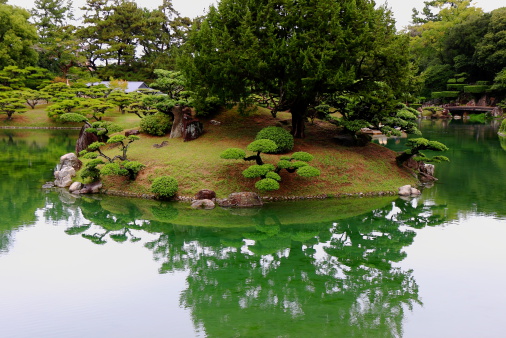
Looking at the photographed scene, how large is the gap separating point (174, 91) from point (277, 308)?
18.7 metres

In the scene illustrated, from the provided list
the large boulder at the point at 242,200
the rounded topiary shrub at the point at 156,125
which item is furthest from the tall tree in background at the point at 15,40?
the large boulder at the point at 242,200

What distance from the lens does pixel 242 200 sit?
15500 mm

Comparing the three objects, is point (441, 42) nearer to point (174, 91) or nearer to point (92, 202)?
point (174, 91)

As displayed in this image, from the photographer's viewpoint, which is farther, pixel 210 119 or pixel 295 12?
pixel 210 119

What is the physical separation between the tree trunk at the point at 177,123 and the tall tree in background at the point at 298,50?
2289mm

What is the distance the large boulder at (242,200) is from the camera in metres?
15.5

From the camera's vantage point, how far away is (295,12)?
696 inches

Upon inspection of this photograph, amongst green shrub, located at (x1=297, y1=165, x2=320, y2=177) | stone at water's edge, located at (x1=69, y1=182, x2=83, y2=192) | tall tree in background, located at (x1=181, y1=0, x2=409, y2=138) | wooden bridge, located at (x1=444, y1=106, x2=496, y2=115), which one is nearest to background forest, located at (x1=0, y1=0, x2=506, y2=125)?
tall tree in background, located at (x1=181, y1=0, x2=409, y2=138)

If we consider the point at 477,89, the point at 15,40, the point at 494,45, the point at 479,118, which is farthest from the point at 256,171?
the point at 477,89

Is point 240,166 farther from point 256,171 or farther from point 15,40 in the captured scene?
point 15,40

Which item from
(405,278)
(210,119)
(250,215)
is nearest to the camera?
(405,278)

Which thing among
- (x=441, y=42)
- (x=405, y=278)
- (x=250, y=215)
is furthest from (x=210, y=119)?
(x=441, y=42)

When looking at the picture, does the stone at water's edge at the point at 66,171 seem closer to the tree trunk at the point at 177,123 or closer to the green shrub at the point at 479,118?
the tree trunk at the point at 177,123

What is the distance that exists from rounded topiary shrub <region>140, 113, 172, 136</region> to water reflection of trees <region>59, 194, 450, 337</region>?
20.3 ft
